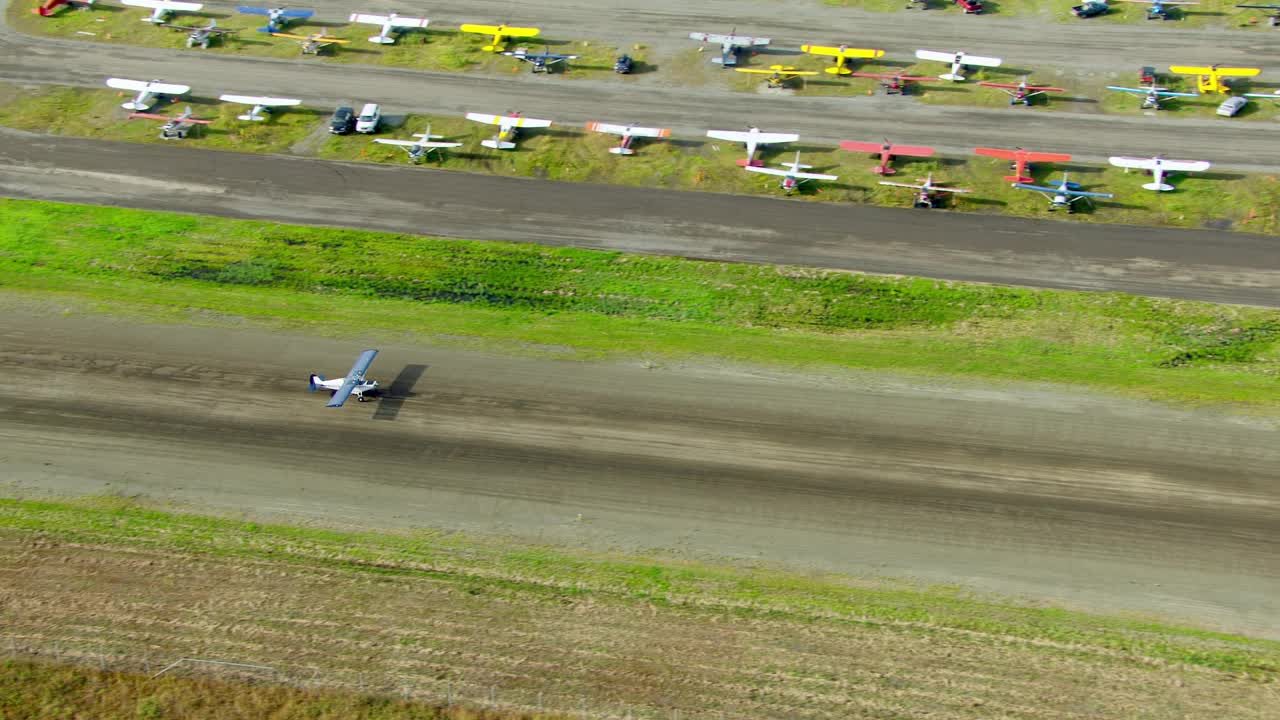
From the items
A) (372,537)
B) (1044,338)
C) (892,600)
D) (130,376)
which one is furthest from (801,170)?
(130,376)

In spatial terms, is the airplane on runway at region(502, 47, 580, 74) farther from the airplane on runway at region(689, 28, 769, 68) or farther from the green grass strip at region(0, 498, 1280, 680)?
the green grass strip at region(0, 498, 1280, 680)

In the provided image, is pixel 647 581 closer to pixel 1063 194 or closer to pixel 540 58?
pixel 1063 194

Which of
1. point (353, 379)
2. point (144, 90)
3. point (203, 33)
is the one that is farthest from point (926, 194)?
point (203, 33)

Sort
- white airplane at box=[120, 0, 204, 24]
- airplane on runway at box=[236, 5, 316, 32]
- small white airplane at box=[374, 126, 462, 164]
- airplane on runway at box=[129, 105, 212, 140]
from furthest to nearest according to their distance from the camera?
white airplane at box=[120, 0, 204, 24], airplane on runway at box=[236, 5, 316, 32], airplane on runway at box=[129, 105, 212, 140], small white airplane at box=[374, 126, 462, 164]

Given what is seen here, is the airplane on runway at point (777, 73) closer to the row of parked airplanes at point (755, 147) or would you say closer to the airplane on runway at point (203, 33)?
the row of parked airplanes at point (755, 147)

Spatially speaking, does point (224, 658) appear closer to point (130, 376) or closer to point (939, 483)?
point (130, 376)

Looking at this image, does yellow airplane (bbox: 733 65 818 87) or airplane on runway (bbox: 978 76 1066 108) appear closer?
airplane on runway (bbox: 978 76 1066 108)

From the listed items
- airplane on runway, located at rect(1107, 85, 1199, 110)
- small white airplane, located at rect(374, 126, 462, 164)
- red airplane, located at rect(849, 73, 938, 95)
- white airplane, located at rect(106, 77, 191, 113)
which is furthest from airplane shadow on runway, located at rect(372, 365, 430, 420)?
airplane on runway, located at rect(1107, 85, 1199, 110)
